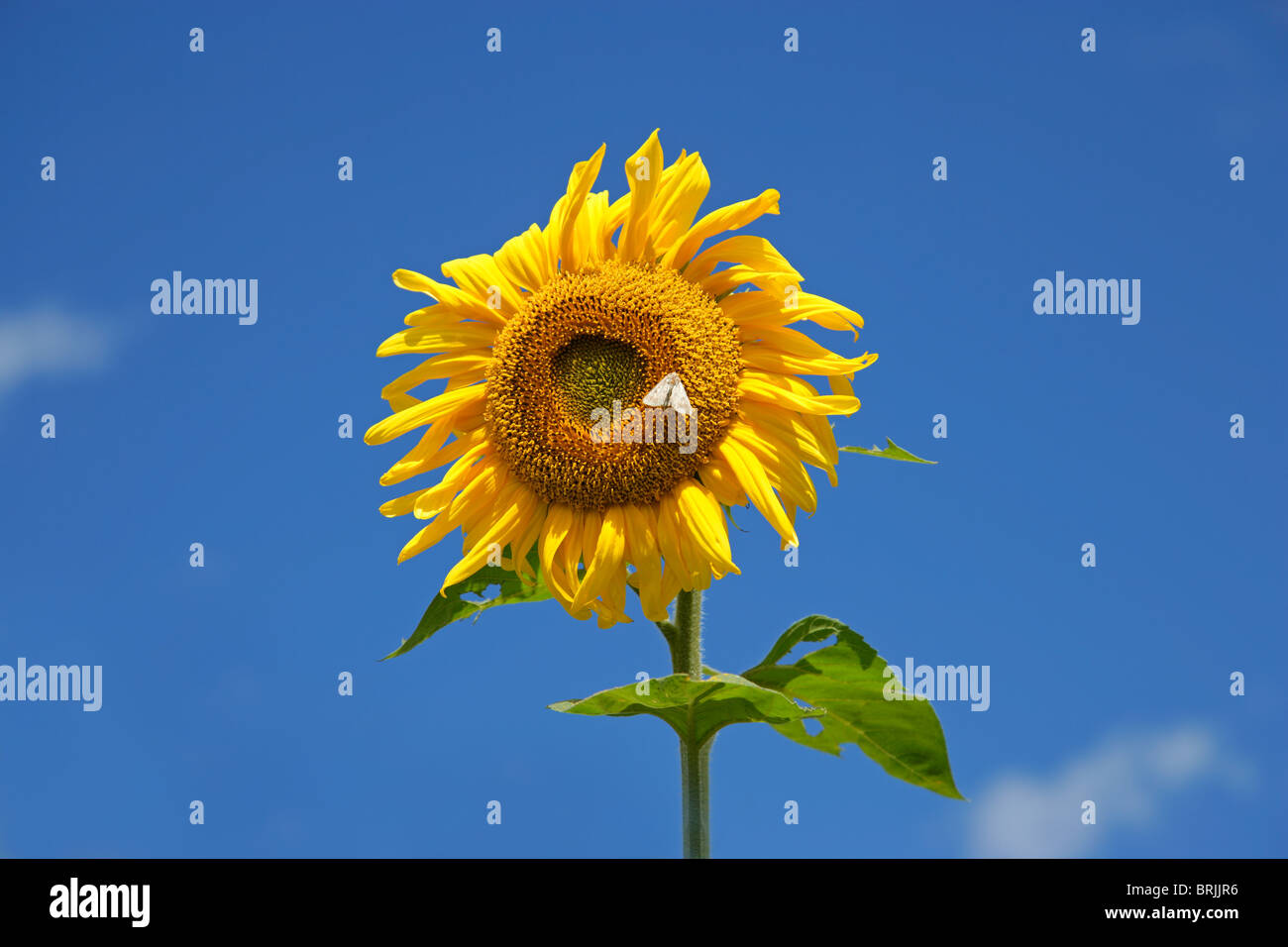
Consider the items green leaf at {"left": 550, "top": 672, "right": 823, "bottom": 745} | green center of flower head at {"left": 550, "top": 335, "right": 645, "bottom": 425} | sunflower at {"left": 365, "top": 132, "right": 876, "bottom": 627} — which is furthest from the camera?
green center of flower head at {"left": 550, "top": 335, "right": 645, "bottom": 425}

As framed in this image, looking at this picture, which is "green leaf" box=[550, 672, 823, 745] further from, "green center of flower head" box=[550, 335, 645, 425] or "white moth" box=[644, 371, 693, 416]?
"green center of flower head" box=[550, 335, 645, 425]

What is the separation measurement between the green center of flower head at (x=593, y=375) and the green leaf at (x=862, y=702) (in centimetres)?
123

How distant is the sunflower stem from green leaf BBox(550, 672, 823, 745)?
110mm

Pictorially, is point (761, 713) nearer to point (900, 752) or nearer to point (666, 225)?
point (900, 752)

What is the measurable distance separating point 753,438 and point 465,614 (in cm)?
146

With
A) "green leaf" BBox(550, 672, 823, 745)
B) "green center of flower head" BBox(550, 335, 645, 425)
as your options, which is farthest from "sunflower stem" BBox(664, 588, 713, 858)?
"green center of flower head" BBox(550, 335, 645, 425)

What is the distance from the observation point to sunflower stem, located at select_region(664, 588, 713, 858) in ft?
14.2

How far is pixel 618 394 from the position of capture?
181 inches

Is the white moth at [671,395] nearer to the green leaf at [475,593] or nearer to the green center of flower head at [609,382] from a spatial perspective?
the green center of flower head at [609,382]

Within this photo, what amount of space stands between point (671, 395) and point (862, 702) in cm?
148

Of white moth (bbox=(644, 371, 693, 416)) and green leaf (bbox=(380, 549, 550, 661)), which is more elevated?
white moth (bbox=(644, 371, 693, 416))

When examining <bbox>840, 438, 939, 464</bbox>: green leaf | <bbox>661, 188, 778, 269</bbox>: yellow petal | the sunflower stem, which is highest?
<bbox>661, 188, 778, 269</bbox>: yellow petal

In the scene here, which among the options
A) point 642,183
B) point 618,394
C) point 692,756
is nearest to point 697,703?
point 692,756

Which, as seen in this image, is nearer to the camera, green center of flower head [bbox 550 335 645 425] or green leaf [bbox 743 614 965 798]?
green leaf [bbox 743 614 965 798]
